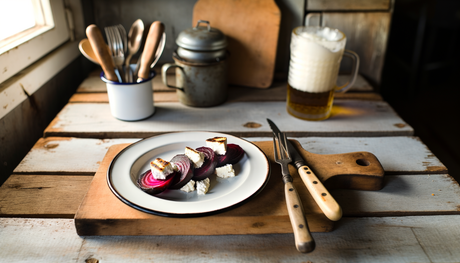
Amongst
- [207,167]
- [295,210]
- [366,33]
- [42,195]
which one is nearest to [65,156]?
[42,195]

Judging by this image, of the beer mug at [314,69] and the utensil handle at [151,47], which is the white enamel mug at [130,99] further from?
the beer mug at [314,69]

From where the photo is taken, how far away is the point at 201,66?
Result: 3.57ft

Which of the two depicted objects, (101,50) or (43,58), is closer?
(101,50)

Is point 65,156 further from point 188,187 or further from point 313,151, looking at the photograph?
point 313,151

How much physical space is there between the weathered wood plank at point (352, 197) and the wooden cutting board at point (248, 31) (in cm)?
67

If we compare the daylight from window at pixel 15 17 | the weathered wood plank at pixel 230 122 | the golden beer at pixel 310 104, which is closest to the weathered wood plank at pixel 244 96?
the weathered wood plank at pixel 230 122

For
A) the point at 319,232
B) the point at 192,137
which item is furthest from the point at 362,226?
the point at 192,137

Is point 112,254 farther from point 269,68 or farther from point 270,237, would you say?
point 269,68

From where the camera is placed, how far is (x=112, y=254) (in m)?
0.61

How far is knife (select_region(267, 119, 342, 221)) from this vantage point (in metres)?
0.60

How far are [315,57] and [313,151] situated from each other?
0.27m

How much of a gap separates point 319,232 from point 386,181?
0.81 feet

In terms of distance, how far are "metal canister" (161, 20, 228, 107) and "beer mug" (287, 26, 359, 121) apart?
0.23m

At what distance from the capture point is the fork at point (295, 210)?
1.72 ft
